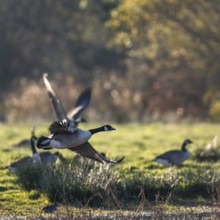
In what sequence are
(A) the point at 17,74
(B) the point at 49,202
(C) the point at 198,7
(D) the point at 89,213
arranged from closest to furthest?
1. (D) the point at 89,213
2. (B) the point at 49,202
3. (C) the point at 198,7
4. (A) the point at 17,74

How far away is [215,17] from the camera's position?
35062 millimetres

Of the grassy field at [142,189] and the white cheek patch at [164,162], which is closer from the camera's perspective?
the grassy field at [142,189]

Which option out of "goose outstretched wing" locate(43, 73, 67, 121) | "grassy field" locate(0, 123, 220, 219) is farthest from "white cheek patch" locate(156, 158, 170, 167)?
"goose outstretched wing" locate(43, 73, 67, 121)

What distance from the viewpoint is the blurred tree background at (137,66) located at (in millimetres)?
34750

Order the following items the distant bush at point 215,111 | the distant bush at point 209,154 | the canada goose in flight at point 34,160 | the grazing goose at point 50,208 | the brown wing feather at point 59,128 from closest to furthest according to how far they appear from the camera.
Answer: the brown wing feather at point 59,128 < the grazing goose at point 50,208 < the canada goose in flight at point 34,160 < the distant bush at point 209,154 < the distant bush at point 215,111

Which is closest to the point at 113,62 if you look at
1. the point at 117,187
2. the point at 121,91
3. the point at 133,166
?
the point at 121,91

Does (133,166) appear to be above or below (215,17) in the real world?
below

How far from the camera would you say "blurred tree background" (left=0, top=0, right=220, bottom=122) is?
3475 cm

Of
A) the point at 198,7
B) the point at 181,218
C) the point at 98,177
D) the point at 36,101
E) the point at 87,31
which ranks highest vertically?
the point at 87,31

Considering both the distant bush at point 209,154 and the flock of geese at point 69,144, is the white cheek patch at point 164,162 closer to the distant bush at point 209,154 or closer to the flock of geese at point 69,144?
the flock of geese at point 69,144

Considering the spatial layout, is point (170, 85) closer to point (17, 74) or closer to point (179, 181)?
point (17, 74)

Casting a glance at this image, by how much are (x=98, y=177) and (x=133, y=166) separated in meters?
3.56

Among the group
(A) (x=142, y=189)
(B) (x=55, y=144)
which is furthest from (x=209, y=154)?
(A) (x=142, y=189)

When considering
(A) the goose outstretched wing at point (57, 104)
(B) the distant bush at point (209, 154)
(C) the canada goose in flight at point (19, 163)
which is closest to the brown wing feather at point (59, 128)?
(C) the canada goose in flight at point (19, 163)
